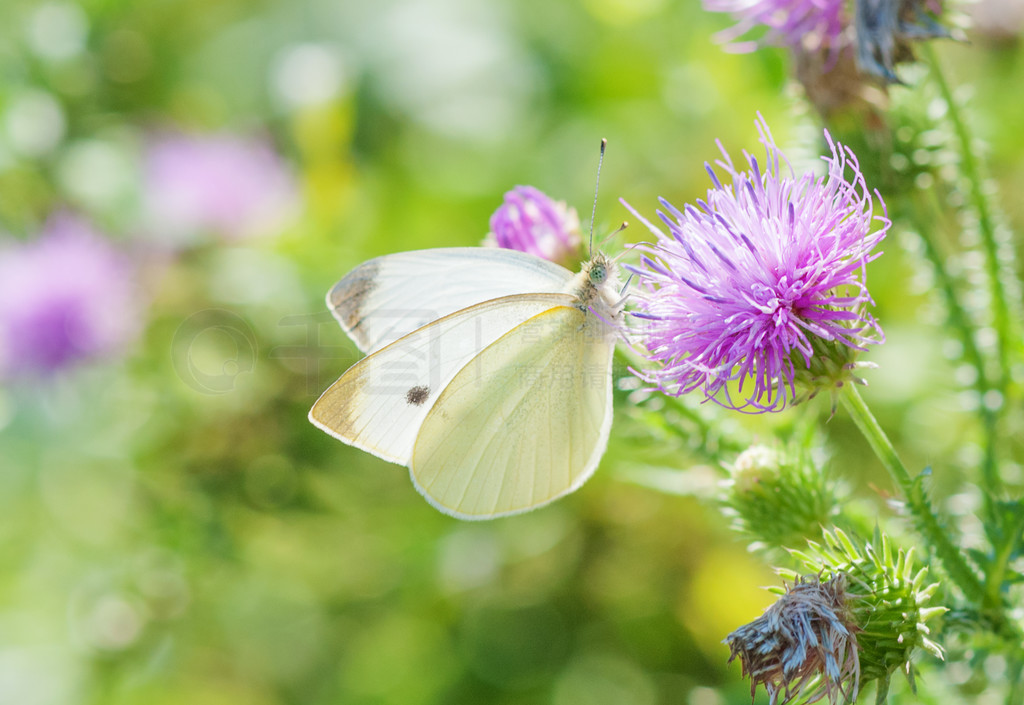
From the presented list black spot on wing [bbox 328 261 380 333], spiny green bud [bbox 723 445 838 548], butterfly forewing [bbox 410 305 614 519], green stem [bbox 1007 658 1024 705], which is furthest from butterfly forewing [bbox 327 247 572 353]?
green stem [bbox 1007 658 1024 705]

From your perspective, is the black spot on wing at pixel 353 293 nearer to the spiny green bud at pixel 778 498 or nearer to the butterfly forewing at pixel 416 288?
the butterfly forewing at pixel 416 288

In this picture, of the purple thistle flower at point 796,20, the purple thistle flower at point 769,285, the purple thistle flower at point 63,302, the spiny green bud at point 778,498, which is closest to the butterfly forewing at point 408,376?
the purple thistle flower at point 769,285

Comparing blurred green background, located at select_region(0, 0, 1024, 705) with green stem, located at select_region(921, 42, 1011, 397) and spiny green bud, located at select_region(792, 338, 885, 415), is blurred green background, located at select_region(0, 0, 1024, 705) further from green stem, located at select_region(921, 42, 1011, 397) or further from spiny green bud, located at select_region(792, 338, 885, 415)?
spiny green bud, located at select_region(792, 338, 885, 415)

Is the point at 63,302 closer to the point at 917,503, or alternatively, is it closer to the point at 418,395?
the point at 418,395

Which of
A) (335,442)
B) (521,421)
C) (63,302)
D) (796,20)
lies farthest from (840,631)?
(63,302)

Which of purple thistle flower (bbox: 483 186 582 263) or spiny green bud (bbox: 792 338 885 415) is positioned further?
→ purple thistle flower (bbox: 483 186 582 263)

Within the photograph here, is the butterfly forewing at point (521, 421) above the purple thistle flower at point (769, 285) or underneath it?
underneath
